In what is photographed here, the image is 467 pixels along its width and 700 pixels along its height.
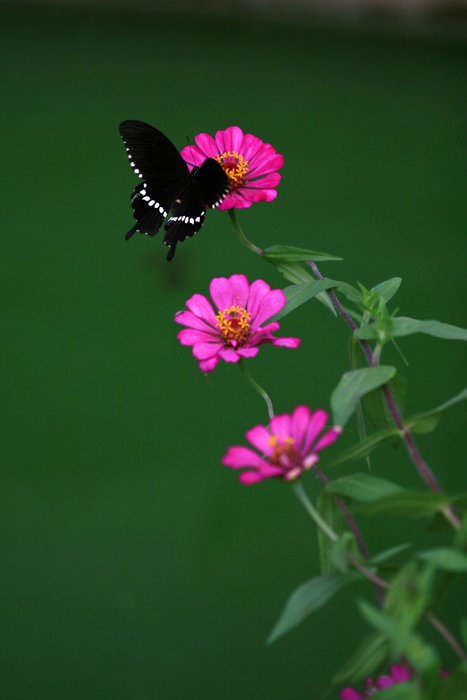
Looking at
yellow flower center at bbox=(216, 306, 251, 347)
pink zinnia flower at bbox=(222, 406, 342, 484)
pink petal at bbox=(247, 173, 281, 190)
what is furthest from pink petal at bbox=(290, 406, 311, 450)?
pink petal at bbox=(247, 173, 281, 190)

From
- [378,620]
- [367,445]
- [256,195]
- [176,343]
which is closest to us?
[378,620]

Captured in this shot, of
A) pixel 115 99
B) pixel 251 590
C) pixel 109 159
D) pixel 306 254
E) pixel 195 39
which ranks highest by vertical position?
pixel 195 39

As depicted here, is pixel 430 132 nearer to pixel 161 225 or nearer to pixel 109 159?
pixel 109 159

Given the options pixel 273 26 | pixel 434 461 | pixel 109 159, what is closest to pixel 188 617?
pixel 434 461

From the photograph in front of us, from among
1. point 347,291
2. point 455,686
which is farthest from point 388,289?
point 455,686

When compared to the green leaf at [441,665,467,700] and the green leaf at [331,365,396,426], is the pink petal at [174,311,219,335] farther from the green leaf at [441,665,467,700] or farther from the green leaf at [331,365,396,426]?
the green leaf at [441,665,467,700]

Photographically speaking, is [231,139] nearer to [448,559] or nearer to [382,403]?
[382,403]

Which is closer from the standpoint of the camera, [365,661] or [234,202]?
[365,661]
